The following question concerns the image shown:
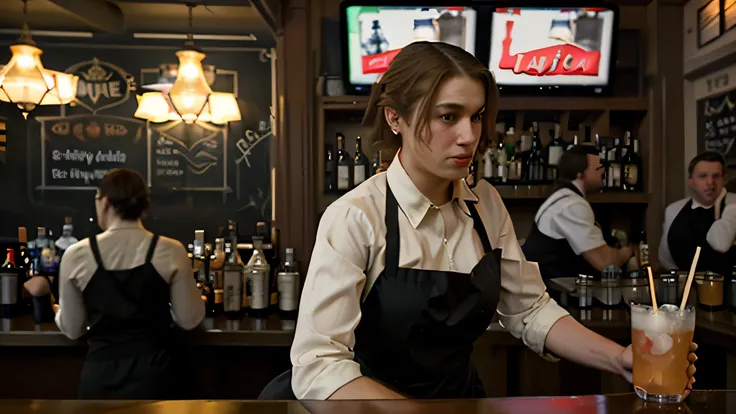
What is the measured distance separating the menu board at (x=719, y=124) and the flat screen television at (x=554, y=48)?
19.2 inches

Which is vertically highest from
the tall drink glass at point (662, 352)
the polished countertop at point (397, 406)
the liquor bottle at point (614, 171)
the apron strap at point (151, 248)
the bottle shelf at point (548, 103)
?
the bottle shelf at point (548, 103)

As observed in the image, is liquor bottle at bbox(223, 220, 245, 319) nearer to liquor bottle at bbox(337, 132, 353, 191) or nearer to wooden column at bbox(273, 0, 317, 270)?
wooden column at bbox(273, 0, 317, 270)

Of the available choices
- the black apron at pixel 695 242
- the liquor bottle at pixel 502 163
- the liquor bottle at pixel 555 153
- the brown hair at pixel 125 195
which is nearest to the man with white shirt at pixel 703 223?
the black apron at pixel 695 242

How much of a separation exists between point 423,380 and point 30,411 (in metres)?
0.72

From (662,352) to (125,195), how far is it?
190cm

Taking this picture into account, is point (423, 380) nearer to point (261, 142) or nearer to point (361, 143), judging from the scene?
point (361, 143)

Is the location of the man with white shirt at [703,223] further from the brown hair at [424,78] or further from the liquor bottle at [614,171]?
the brown hair at [424,78]

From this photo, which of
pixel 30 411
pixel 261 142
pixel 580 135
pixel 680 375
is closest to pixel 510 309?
pixel 680 375

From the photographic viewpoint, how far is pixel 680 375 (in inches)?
39.0

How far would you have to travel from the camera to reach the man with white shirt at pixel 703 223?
2.81m

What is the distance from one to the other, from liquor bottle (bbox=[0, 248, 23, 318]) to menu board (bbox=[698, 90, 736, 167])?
122 inches

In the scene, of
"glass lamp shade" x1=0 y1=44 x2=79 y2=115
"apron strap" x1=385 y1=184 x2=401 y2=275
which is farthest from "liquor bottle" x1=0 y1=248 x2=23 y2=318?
"apron strap" x1=385 y1=184 x2=401 y2=275

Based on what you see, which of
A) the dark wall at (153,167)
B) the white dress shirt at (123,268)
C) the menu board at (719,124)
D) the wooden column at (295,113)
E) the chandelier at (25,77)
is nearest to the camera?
the white dress shirt at (123,268)

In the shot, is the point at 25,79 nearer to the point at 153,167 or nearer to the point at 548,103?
the point at 153,167
